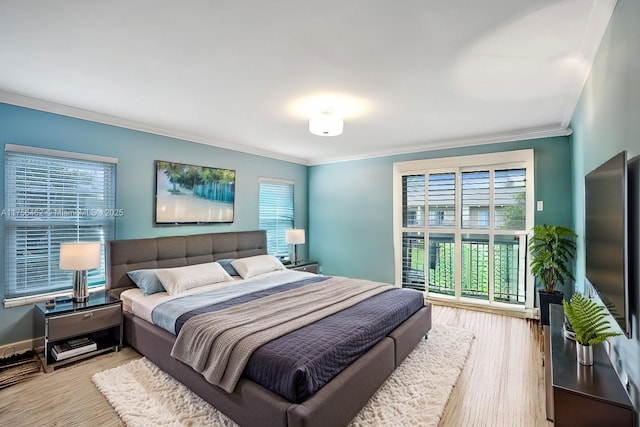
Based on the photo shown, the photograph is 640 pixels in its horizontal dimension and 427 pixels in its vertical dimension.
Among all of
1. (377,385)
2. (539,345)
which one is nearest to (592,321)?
(377,385)

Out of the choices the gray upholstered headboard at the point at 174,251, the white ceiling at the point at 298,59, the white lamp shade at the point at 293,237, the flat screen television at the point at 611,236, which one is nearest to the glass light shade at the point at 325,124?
the white ceiling at the point at 298,59

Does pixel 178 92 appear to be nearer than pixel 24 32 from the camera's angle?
No

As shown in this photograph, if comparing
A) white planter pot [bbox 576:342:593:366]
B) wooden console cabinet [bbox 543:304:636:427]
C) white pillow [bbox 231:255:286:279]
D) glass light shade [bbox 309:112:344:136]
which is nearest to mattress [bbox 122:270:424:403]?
white pillow [bbox 231:255:286:279]

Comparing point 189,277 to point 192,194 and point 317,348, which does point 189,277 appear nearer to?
point 192,194

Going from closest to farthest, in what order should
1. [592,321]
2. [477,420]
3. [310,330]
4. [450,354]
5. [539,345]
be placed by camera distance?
[592,321] < [477,420] < [310,330] < [450,354] < [539,345]

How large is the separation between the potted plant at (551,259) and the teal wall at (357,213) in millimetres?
1214

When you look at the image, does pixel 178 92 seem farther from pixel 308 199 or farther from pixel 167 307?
pixel 308 199

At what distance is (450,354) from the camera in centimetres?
300

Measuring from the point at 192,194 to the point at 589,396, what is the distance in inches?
169

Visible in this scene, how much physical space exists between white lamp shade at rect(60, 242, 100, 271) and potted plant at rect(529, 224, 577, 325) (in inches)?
189

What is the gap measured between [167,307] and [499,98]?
3642mm

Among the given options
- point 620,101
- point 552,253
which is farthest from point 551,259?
point 620,101

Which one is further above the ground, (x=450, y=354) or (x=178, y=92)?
(x=178, y=92)

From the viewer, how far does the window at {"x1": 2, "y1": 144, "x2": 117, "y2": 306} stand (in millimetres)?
2877
